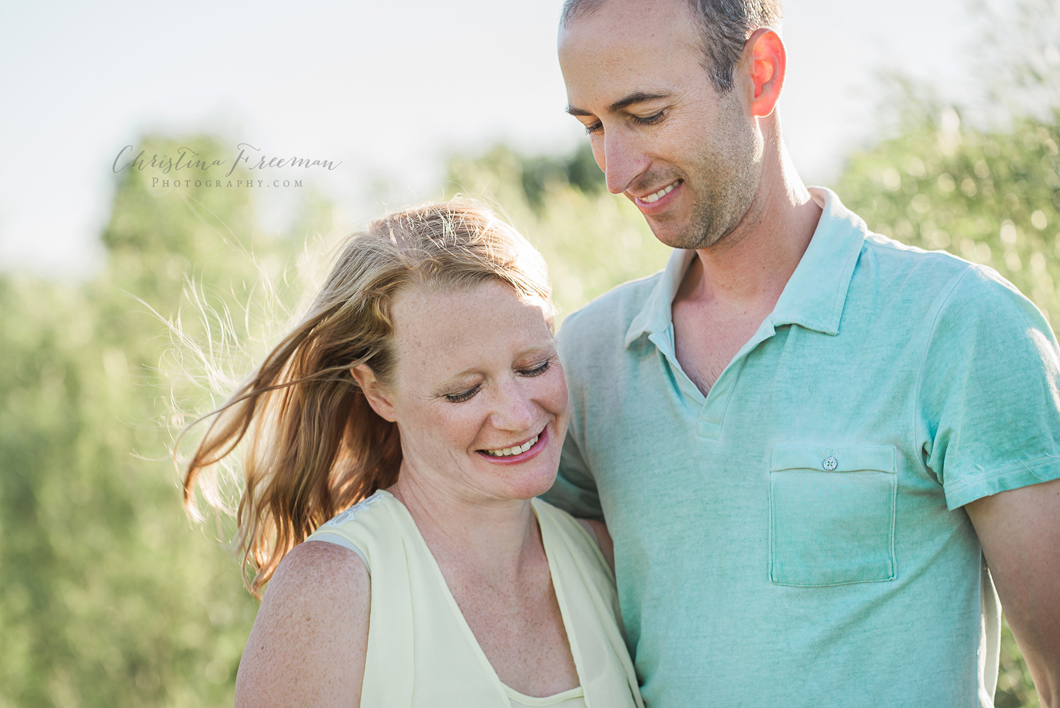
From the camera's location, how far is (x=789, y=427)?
1.96 m

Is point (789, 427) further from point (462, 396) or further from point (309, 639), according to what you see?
point (309, 639)

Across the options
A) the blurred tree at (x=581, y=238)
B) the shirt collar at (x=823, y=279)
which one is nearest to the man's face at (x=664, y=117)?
the shirt collar at (x=823, y=279)

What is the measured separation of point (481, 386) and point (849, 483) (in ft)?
2.74

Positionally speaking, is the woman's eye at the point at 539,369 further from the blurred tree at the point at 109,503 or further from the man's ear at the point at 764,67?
the blurred tree at the point at 109,503

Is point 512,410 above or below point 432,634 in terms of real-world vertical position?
above

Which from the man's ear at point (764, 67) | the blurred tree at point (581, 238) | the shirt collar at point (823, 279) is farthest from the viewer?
the blurred tree at point (581, 238)

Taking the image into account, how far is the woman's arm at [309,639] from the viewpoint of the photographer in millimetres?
1741

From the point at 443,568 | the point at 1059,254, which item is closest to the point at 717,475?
the point at 443,568

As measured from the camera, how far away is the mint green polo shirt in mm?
1786

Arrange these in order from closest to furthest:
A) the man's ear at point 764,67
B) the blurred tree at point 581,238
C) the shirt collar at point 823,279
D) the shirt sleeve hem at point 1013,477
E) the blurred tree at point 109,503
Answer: the shirt sleeve hem at point 1013,477 < the shirt collar at point 823,279 < the man's ear at point 764,67 < the blurred tree at point 581,238 < the blurred tree at point 109,503

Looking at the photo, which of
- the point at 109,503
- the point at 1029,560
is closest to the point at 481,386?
the point at 1029,560

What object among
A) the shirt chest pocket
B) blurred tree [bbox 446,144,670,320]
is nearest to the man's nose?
the shirt chest pocket

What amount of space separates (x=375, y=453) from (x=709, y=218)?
3.55 feet

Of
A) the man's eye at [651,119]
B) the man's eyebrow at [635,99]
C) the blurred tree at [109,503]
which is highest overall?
the man's eyebrow at [635,99]
